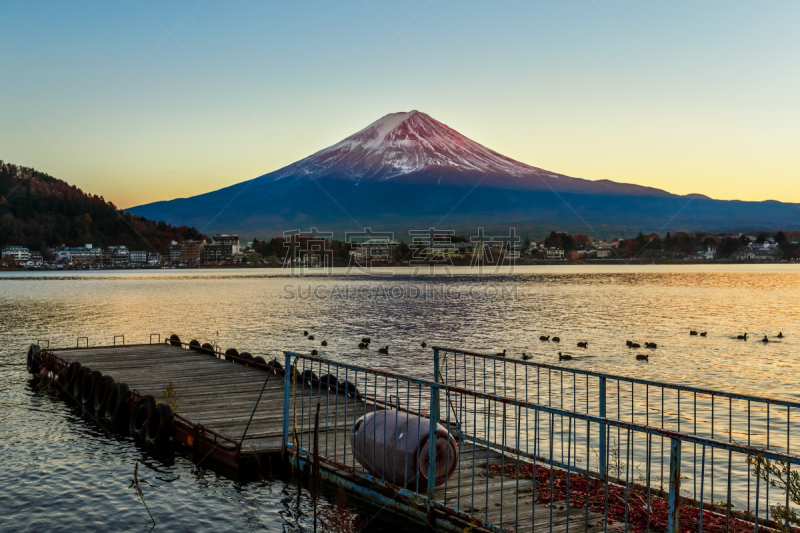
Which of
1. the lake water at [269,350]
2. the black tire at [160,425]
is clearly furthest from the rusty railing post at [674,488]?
the black tire at [160,425]

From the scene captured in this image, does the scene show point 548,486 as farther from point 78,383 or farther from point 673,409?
point 78,383

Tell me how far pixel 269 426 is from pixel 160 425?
2543 millimetres

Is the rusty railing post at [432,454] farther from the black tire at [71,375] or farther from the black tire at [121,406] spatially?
the black tire at [71,375]

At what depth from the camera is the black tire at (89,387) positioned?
20.5 meters

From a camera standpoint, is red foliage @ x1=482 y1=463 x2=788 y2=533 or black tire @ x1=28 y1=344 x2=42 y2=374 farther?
black tire @ x1=28 y1=344 x2=42 y2=374

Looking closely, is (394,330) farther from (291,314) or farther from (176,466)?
(176,466)

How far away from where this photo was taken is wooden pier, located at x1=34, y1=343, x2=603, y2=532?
9664 millimetres

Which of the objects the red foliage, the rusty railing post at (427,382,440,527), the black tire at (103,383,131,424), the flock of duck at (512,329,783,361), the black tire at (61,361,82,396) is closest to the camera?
the red foliage

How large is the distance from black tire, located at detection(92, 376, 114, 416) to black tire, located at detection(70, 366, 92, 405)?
4.02 ft

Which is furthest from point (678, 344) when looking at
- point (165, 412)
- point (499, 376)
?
point (165, 412)

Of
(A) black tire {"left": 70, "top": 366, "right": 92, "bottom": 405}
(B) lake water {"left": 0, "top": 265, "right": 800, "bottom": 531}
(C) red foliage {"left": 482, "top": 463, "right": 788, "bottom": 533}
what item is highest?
(C) red foliage {"left": 482, "top": 463, "right": 788, "bottom": 533}

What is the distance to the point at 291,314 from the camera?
Answer: 6919 cm

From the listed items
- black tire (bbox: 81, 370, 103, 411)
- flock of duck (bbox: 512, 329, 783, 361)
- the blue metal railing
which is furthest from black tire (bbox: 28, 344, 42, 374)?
flock of duck (bbox: 512, 329, 783, 361)

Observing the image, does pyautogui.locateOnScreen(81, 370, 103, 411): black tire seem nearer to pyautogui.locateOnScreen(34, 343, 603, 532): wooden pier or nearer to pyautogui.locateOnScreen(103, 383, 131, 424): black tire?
pyautogui.locateOnScreen(34, 343, 603, 532): wooden pier
